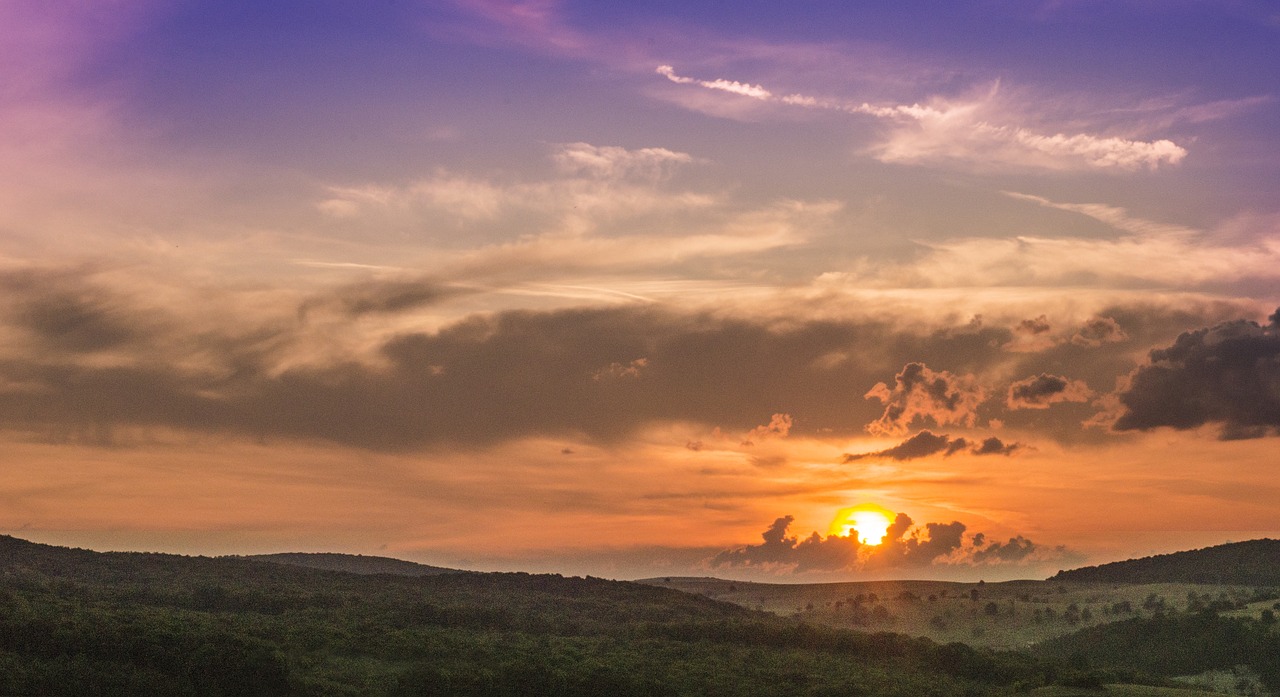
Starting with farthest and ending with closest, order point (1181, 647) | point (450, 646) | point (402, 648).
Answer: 1. point (1181, 647)
2. point (450, 646)
3. point (402, 648)

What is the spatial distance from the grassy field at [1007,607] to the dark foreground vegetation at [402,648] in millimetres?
43314

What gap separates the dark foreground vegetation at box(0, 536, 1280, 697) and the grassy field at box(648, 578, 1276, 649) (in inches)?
572

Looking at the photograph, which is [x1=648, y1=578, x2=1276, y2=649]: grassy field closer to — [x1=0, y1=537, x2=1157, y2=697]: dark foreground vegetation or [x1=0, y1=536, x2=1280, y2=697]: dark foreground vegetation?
[x1=0, y1=536, x2=1280, y2=697]: dark foreground vegetation

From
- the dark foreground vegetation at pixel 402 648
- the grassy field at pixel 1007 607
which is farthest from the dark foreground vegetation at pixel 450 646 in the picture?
the grassy field at pixel 1007 607

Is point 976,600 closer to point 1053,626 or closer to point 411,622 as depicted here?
point 1053,626

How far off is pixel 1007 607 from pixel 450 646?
95377 millimetres

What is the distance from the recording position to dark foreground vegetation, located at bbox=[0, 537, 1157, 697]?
62.8 m

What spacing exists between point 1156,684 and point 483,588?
257ft

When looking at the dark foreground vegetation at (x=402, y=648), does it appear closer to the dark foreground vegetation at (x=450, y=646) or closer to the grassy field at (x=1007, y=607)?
the dark foreground vegetation at (x=450, y=646)

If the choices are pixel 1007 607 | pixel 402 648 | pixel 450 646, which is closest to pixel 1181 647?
pixel 1007 607

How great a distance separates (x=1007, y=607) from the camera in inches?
5896

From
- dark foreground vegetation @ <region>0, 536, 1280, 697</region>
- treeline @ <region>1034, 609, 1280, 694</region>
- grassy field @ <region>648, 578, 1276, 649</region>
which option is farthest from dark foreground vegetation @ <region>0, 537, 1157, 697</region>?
grassy field @ <region>648, 578, 1276, 649</region>

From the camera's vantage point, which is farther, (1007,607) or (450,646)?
(1007,607)

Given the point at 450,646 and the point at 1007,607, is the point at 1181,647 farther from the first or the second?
the point at 450,646
